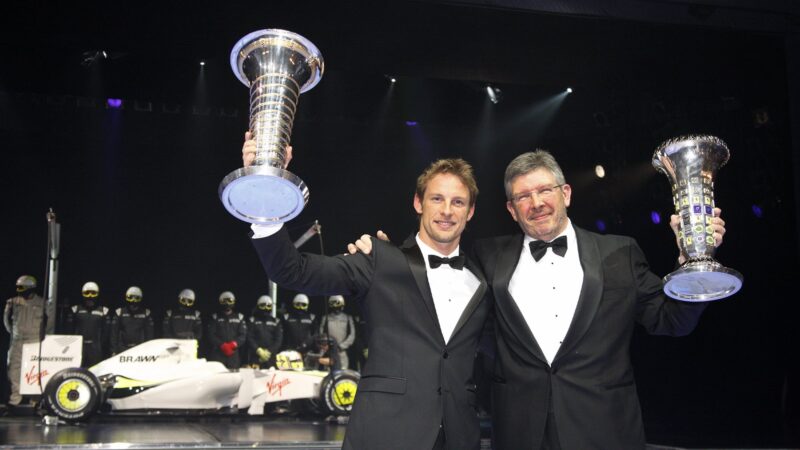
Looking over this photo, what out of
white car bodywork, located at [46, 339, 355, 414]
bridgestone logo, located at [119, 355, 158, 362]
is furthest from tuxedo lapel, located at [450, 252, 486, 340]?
bridgestone logo, located at [119, 355, 158, 362]

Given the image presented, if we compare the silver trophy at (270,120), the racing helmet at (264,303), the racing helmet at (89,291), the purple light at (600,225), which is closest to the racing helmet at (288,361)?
the racing helmet at (264,303)

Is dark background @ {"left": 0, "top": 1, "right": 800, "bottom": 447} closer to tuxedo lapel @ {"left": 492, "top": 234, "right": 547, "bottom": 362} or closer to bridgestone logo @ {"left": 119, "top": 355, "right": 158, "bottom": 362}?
bridgestone logo @ {"left": 119, "top": 355, "right": 158, "bottom": 362}

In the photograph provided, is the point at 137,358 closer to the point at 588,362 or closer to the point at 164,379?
the point at 164,379

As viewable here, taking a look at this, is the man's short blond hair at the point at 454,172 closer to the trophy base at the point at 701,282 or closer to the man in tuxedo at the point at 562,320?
the man in tuxedo at the point at 562,320

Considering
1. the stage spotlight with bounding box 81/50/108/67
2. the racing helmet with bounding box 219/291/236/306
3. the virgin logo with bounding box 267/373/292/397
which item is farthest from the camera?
the racing helmet with bounding box 219/291/236/306

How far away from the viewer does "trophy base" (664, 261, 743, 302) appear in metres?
2.41

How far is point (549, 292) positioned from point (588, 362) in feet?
1.04

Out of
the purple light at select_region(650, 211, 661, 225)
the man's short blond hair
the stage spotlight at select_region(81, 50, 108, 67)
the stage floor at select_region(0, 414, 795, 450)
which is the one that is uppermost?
the stage spotlight at select_region(81, 50, 108, 67)

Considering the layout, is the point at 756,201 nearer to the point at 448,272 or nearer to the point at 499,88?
the point at 499,88

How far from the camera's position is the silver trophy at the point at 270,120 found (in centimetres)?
218

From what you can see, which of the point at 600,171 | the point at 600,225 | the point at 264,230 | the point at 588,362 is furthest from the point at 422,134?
the point at 264,230

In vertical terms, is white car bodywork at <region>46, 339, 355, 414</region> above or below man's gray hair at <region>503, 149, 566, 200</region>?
below

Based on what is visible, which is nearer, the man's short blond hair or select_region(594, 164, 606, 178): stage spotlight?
the man's short blond hair

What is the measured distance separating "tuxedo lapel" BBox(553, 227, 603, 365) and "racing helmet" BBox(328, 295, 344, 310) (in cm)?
925
